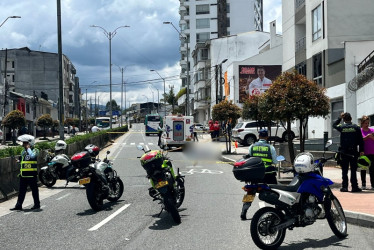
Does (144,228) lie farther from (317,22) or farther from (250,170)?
(317,22)

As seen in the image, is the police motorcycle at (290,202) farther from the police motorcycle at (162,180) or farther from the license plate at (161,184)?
the license plate at (161,184)

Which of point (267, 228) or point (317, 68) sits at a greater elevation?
point (317, 68)

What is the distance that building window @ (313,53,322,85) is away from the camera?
30.4 m

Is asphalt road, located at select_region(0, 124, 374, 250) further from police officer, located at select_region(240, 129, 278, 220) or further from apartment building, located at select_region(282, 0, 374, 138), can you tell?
apartment building, located at select_region(282, 0, 374, 138)

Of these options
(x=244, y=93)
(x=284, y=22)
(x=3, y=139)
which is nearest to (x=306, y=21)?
(x=284, y=22)

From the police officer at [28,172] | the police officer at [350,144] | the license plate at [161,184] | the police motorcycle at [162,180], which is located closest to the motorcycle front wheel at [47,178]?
the police officer at [28,172]

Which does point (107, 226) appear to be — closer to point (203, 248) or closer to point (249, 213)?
point (203, 248)

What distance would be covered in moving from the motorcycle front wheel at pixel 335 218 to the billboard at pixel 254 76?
157 feet

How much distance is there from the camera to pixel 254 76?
56.4m

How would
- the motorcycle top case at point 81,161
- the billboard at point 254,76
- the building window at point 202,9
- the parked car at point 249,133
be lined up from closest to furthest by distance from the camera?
the motorcycle top case at point 81,161 → the parked car at point 249,133 → the billboard at point 254,76 → the building window at point 202,9

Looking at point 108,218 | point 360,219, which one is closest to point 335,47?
point 360,219

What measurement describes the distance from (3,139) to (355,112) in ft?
118

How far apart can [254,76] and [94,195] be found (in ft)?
157

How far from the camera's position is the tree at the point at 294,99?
14.2 meters
